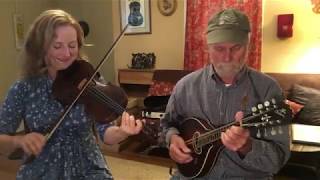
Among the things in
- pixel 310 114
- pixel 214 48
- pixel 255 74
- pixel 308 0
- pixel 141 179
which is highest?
pixel 308 0

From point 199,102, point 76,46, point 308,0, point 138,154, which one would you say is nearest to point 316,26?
point 308,0

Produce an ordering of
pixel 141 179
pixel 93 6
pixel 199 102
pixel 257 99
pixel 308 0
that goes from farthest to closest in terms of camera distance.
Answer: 1. pixel 93 6
2. pixel 308 0
3. pixel 141 179
4. pixel 199 102
5. pixel 257 99

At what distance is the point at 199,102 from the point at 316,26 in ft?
7.68

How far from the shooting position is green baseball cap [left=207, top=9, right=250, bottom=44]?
122cm

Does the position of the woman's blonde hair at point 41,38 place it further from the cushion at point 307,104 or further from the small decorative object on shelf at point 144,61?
the small decorative object on shelf at point 144,61

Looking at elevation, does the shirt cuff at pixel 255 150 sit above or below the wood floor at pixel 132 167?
above

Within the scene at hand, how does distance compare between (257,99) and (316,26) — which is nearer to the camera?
(257,99)

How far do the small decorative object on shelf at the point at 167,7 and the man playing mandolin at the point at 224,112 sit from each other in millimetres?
2615

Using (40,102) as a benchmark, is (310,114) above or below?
below

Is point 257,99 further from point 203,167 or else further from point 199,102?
point 203,167

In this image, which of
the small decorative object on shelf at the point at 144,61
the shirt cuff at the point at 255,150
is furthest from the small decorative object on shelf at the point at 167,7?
the shirt cuff at the point at 255,150

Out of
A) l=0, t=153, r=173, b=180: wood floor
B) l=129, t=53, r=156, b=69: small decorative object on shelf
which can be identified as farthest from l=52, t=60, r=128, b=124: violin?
l=129, t=53, r=156, b=69: small decorative object on shelf

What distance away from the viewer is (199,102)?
4.46ft

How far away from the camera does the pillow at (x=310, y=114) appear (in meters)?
2.73
